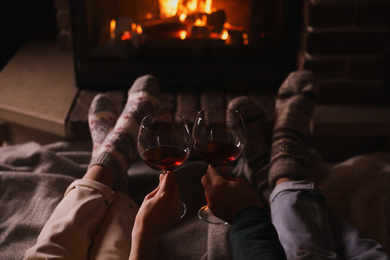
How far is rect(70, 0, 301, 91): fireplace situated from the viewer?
1.71 metres

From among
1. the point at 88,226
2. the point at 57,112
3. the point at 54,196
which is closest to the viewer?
the point at 88,226

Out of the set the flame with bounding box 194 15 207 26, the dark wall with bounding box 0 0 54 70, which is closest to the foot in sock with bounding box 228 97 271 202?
the flame with bounding box 194 15 207 26

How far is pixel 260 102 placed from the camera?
1.71 m

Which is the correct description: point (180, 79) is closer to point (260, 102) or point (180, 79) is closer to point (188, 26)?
point (188, 26)

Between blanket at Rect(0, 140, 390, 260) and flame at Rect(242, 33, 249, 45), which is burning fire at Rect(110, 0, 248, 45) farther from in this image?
blanket at Rect(0, 140, 390, 260)

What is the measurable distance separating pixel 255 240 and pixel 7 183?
2.52 ft

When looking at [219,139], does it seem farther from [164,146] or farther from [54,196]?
[54,196]

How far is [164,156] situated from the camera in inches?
35.0

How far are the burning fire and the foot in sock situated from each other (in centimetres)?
34

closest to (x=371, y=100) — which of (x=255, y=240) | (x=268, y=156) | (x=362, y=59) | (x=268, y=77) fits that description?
(x=362, y=59)

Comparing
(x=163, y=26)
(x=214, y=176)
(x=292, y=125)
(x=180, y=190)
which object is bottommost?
(x=180, y=190)

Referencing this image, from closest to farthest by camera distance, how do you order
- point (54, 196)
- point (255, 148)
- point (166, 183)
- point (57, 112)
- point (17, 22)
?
point (166, 183), point (54, 196), point (255, 148), point (57, 112), point (17, 22)

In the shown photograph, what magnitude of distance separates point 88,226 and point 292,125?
29.3 inches

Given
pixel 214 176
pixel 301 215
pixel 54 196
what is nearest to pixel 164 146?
pixel 214 176
